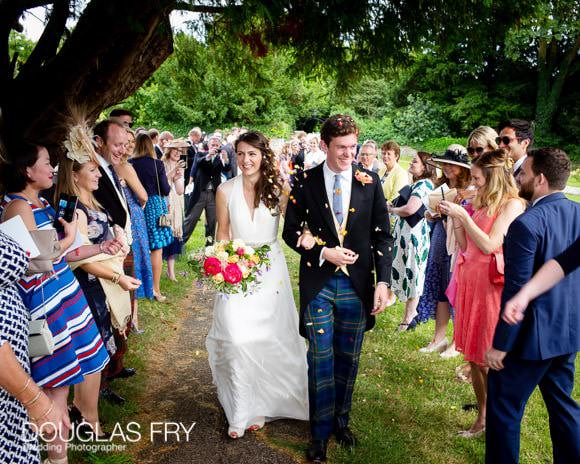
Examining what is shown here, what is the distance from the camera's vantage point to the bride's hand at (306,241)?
356cm

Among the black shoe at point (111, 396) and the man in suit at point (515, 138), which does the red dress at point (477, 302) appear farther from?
the black shoe at point (111, 396)

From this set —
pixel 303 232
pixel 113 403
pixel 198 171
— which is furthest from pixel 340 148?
pixel 198 171

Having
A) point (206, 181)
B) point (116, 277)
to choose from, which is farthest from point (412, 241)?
point (206, 181)

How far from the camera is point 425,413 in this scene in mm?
4375

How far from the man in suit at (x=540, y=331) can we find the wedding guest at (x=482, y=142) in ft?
6.98

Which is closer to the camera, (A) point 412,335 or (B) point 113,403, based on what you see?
(B) point 113,403

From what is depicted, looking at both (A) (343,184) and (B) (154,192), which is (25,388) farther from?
(B) (154,192)

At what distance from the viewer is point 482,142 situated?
16.4 ft

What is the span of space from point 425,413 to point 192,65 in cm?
432

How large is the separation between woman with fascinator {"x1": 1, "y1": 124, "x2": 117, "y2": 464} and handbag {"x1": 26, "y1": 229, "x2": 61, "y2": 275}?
0.60 ft

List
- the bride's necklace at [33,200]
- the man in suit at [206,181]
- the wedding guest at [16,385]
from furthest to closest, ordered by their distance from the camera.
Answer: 1. the man in suit at [206,181]
2. the bride's necklace at [33,200]
3. the wedding guest at [16,385]

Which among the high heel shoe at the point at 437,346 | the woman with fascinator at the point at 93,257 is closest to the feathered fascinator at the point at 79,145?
the woman with fascinator at the point at 93,257

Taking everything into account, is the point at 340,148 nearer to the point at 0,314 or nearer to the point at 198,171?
the point at 0,314

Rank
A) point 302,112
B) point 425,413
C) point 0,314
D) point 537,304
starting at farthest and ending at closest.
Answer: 1. point 302,112
2. point 425,413
3. point 537,304
4. point 0,314
